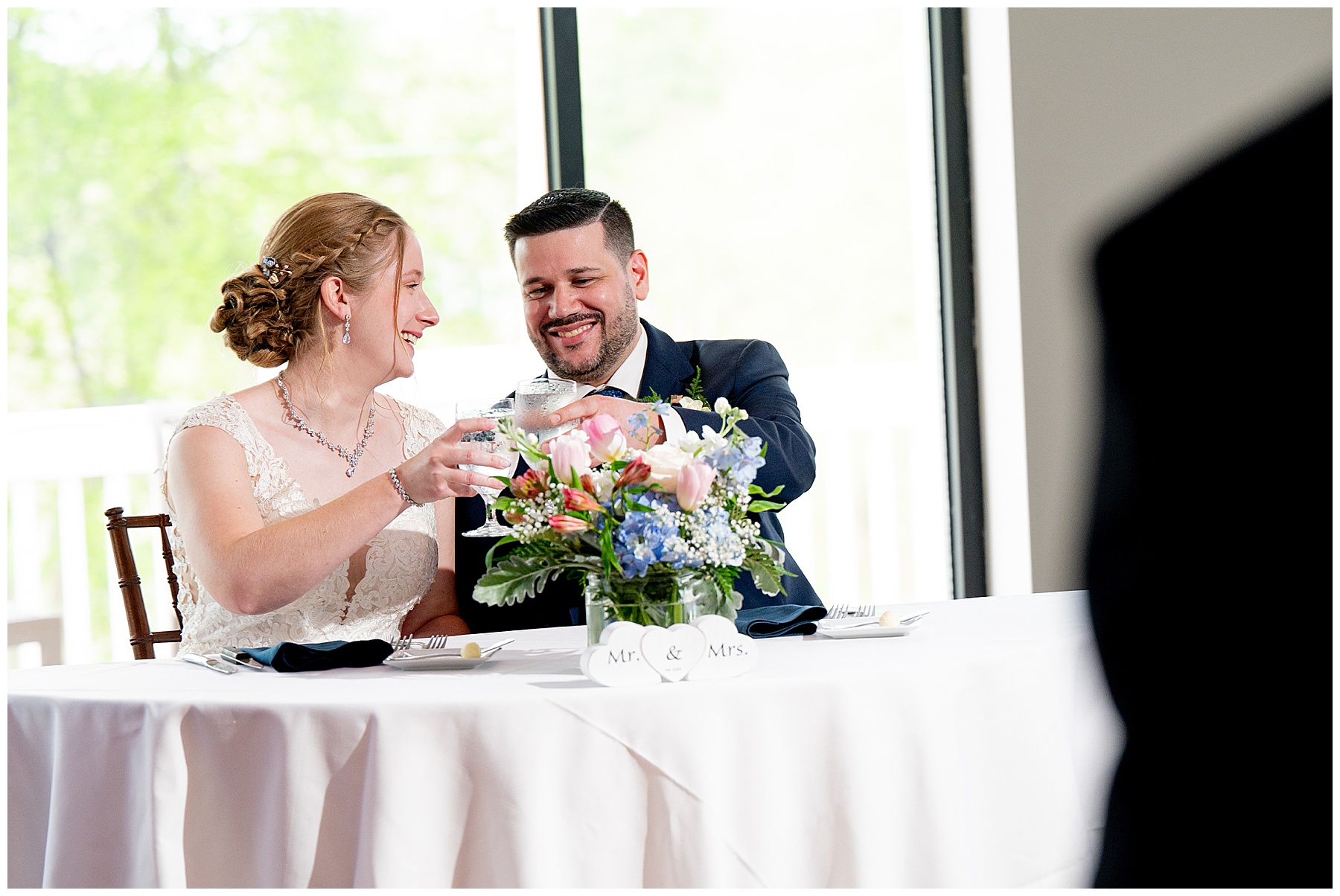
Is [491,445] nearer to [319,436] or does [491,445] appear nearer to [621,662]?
[621,662]

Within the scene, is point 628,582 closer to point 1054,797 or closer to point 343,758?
point 343,758

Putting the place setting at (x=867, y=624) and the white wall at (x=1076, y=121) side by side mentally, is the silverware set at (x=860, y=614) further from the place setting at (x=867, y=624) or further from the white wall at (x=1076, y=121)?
the white wall at (x=1076, y=121)

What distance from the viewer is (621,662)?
3.91 ft

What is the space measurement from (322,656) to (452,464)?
0.29 metres

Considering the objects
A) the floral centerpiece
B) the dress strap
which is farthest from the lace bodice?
the floral centerpiece

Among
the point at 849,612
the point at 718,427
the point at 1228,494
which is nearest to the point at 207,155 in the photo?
the point at 718,427

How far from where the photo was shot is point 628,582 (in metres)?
1.27

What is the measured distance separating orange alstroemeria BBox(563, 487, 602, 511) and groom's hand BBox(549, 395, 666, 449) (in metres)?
0.11

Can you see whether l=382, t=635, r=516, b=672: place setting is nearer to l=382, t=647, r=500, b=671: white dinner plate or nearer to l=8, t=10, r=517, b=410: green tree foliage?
l=382, t=647, r=500, b=671: white dinner plate

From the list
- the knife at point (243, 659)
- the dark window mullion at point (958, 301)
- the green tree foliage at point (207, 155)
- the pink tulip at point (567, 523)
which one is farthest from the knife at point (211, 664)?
the green tree foliage at point (207, 155)

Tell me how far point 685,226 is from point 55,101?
3.54 metres

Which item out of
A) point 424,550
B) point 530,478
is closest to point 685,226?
→ point 424,550

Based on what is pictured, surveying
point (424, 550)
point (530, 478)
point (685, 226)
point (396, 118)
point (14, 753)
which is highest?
point (396, 118)

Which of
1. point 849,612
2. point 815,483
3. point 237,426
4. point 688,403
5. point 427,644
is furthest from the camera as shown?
point 815,483
